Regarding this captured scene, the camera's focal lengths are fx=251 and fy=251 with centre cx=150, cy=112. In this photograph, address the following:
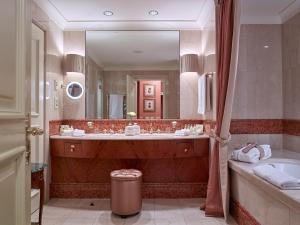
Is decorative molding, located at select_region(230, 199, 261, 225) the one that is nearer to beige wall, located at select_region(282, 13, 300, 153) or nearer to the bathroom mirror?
beige wall, located at select_region(282, 13, 300, 153)

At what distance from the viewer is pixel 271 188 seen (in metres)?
1.65

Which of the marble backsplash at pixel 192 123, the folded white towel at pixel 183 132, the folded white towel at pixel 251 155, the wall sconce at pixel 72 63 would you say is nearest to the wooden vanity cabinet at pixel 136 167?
the folded white towel at pixel 183 132

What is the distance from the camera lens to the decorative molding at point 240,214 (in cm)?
211

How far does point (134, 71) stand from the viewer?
343 cm

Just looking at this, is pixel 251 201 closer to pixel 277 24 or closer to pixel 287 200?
pixel 287 200

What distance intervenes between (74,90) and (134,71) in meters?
0.86

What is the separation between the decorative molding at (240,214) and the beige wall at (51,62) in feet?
6.98

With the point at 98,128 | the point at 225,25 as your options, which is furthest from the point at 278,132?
the point at 98,128

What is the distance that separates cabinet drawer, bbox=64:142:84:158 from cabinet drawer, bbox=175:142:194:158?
43.2 inches

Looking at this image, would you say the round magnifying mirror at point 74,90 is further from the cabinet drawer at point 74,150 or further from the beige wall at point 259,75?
the beige wall at point 259,75

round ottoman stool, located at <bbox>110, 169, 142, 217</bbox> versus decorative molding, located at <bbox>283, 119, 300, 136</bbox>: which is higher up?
decorative molding, located at <bbox>283, 119, 300, 136</bbox>

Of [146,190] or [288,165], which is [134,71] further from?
[288,165]

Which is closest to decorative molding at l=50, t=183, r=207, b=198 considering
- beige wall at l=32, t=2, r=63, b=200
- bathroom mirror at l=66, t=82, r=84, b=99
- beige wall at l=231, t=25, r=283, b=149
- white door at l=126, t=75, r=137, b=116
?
beige wall at l=32, t=2, r=63, b=200

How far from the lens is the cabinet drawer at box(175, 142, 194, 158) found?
9.44 feet
